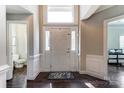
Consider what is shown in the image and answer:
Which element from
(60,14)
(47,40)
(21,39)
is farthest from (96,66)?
(21,39)

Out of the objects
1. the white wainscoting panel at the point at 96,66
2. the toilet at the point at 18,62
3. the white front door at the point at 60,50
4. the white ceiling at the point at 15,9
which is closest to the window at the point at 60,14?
the white front door at the point at 60,50

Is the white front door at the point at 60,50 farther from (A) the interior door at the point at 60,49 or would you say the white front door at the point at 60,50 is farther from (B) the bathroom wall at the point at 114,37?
(B) the bathroom wall at the point at 114,37

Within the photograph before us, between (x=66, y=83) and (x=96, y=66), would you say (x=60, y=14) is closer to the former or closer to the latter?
(x=96, y=66)

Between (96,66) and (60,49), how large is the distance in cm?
193

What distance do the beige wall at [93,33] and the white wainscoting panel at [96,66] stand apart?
157 millimetres

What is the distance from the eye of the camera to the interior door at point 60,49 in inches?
255

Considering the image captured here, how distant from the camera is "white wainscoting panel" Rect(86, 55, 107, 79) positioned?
4.97 m

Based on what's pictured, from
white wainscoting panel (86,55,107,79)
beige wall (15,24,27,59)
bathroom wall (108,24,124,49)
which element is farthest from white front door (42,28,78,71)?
bathroom wall (108,24,124,49)

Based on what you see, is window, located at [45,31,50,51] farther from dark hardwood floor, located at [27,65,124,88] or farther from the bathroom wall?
the bathroom wall

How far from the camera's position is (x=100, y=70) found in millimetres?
5086

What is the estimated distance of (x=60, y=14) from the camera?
6.51 m

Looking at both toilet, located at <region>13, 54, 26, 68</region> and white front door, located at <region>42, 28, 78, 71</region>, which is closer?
white front door, located at <region>42, 28, 78, 71</region>

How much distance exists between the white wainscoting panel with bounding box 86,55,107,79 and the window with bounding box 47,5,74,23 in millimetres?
2028
